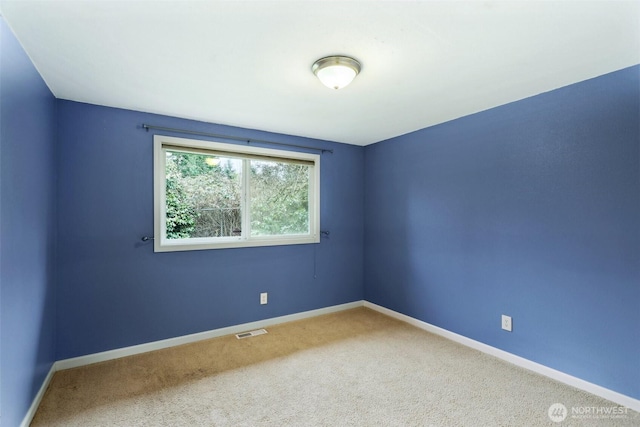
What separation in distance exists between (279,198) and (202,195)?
91 cm

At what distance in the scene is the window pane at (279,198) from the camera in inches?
141

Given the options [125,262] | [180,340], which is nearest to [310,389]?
[180,340]

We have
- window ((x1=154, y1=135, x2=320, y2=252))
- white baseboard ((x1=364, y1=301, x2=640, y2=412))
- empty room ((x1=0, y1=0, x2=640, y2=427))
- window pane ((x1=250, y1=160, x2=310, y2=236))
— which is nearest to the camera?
empty room ((x1=0, y1=0, x2=640, y2=427))

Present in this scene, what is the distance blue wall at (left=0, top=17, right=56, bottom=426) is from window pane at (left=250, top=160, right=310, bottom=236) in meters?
1.80

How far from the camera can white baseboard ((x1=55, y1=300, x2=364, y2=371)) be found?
261 centimetres

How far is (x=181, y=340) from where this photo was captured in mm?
3041

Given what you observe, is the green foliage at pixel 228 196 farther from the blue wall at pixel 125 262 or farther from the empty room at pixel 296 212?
the blue wall at pixel 125 262

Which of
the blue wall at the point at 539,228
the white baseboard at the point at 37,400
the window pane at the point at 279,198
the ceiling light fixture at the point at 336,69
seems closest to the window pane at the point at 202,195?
the window pane at the point at 279,198

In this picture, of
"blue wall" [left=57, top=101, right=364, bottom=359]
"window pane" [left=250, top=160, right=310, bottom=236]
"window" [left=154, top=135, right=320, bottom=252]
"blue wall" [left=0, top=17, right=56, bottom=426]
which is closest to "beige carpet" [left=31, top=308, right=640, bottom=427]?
"blue wall" [left=57, top=101, right=364, bottom=359]

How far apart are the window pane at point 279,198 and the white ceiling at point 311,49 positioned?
98cm

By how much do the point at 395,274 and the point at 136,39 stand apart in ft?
11.1

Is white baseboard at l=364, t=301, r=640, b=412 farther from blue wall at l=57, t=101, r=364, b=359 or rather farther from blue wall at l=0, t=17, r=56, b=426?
blue wall at l=0, t=17, r=56, b=426

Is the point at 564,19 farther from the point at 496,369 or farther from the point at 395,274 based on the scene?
the point at 395,274

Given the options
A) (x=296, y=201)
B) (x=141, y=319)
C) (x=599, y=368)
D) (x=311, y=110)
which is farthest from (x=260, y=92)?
(x=599, y=368)
